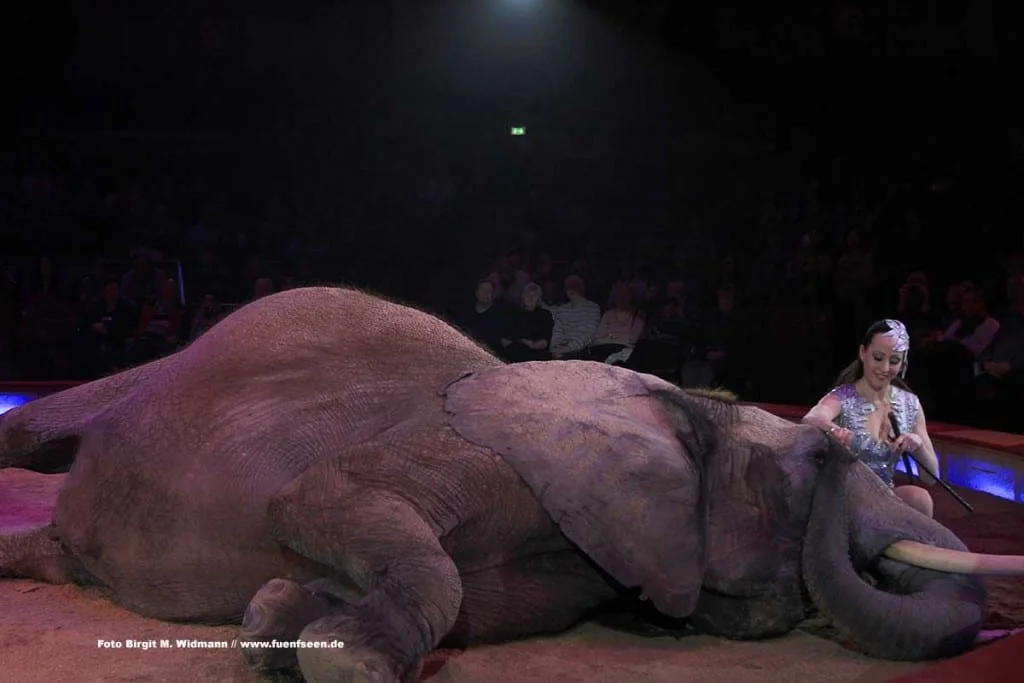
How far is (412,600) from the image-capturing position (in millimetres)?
2680

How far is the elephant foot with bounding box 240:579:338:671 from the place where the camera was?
109 inches

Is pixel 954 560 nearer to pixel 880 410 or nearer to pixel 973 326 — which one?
pixel 880 410

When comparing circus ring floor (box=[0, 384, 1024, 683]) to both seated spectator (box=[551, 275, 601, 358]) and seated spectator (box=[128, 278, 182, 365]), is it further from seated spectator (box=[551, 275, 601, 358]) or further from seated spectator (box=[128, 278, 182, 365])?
seated spectator (box=[128, 278, 182, 365])

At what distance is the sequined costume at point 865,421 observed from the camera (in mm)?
4070

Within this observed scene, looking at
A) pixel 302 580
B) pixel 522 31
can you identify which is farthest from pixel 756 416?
pixel 522 31

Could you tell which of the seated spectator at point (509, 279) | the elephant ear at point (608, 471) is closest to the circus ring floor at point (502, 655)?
the elephant ear at point (608, 471)

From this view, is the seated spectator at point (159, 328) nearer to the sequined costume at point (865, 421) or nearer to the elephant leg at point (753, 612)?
the sequined costume at point (865, 421)

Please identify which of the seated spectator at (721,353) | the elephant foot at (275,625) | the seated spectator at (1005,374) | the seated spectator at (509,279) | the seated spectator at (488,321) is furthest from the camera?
the seated spectator at (509,279)

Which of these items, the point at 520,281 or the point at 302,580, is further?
the point at 520,281

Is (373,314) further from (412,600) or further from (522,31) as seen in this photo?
(522,31)

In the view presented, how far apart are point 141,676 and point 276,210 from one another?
9014 mm

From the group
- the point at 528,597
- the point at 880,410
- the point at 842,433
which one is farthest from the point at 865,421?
the point at 528,597

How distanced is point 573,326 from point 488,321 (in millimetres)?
610

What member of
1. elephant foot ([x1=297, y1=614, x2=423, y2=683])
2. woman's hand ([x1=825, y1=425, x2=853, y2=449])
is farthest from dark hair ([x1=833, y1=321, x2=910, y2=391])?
elephant foot ([x1=297, y1=614, x2=423, y2=683])
